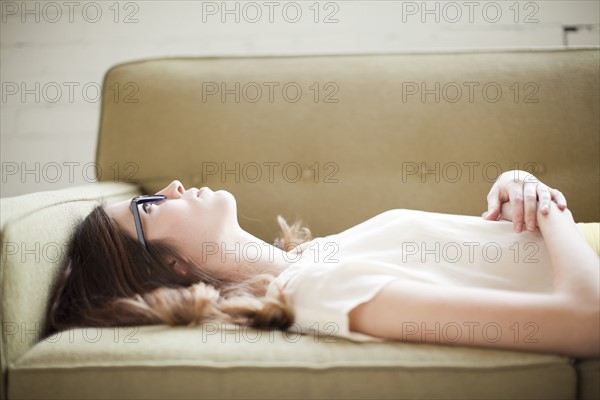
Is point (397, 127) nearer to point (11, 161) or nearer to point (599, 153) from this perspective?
point (599, 153)

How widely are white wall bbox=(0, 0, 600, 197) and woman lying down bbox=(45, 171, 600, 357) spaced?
1.15m

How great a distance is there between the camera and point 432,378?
→ 0.73m

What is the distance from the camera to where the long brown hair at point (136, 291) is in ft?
2.95

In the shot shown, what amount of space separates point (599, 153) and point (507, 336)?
79cm

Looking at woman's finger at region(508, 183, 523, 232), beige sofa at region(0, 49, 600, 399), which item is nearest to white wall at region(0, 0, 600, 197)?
beige sofa at region(0, 49, 600, 399)

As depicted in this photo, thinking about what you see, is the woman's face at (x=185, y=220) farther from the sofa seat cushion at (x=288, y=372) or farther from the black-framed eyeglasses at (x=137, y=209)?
the sofa seat cushion at (x=288, y=372)

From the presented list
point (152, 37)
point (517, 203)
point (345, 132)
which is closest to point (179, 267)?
point (345, 132)

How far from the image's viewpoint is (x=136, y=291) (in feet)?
3.39

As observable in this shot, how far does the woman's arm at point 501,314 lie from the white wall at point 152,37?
1.47m

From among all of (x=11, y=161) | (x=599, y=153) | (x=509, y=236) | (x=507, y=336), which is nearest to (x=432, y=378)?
(x=507, y=336)

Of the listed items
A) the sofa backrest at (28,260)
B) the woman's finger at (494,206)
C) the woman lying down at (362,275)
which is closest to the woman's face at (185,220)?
the woman lying down at (362,275)

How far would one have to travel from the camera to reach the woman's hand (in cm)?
94

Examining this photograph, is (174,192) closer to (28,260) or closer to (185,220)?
(185,220)

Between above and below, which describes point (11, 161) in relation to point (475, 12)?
below
